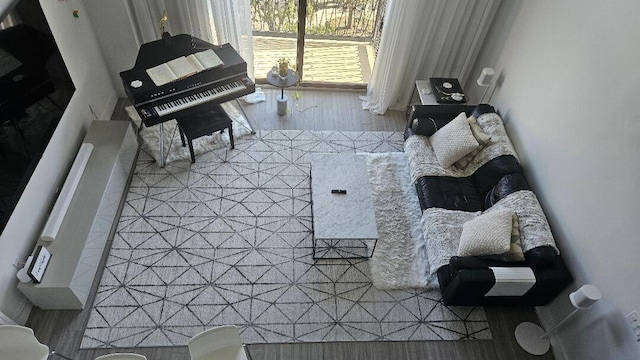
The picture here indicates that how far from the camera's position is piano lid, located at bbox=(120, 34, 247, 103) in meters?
4.04

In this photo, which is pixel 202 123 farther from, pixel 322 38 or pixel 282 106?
pixel 322 38

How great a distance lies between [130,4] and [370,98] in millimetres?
2836

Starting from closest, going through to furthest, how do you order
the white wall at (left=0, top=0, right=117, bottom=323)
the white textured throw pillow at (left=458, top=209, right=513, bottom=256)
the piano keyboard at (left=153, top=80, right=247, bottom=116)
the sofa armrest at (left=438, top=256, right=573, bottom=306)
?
the white wall at (left=0, top=0, right=117, bottom=323) < the sofa armrest at (left=438, top=256, right=573, bottom=306) < the white textured throw pillow at (left=458, top=209, right=513, bottom=256) < the piano keyboard at (left=153, top=80, right=247, bottom=116)

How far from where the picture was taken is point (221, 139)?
16.0 feet

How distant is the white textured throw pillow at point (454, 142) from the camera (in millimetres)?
4227

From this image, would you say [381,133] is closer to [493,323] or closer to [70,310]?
[493,323]

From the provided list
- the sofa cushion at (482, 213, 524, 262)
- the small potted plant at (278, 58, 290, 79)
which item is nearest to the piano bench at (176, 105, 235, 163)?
the small potted plant at (278, 58, 290, 79)

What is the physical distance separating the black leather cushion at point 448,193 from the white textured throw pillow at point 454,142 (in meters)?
0.20

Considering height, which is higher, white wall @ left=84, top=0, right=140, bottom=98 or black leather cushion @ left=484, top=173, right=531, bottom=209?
white wall @ left=84, top=0, right=140, bottom=98

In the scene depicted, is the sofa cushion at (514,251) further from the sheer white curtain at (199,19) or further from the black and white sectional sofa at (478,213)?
the sheer white curtain at (199,19)

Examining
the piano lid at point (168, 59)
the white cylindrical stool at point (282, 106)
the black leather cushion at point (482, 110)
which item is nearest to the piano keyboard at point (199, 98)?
the piano lid at point (168, 59)

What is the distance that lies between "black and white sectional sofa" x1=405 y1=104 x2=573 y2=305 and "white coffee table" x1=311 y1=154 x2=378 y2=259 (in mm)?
550

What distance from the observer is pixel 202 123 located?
438 cm

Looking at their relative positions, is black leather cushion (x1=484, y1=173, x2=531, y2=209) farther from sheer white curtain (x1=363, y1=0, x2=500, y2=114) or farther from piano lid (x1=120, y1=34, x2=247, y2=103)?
piano lid (x1=120, y1=34, x2=247, y2=103)
